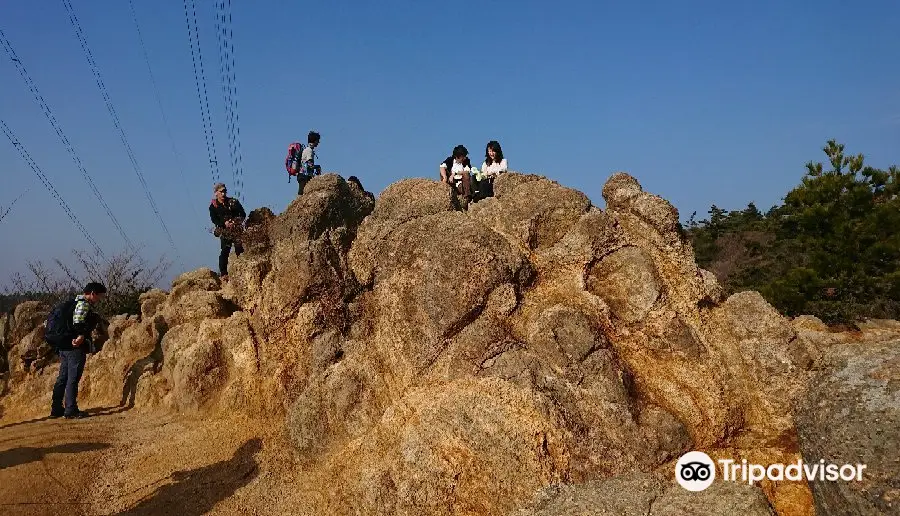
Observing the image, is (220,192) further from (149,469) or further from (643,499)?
(643,499)

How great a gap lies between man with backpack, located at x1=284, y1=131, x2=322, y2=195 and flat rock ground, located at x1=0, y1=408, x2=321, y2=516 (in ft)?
21.3

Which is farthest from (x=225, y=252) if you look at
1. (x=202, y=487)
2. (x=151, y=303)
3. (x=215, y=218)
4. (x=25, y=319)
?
(x=202, y=487)

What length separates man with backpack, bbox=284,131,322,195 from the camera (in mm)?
15023

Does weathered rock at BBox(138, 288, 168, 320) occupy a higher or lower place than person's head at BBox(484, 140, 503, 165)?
lower

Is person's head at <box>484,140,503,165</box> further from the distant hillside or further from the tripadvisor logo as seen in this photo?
the distant hillside

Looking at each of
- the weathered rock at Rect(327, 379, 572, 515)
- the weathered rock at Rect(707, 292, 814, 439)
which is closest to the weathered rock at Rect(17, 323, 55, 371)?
the weathered rock at Rect(327, 379, 572, 515)

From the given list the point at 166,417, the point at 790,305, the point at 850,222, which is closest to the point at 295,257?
the point at 166,417

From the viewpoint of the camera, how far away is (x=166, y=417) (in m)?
12.4

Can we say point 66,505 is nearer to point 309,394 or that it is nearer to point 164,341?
point 309,394

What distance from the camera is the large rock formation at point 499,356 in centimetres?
780

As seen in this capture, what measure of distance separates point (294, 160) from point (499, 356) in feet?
29.5

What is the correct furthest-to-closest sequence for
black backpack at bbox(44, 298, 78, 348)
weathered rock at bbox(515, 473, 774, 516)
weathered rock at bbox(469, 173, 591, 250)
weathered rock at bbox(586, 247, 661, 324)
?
black backpack at bbox(44, 298, 78, 348)
weathered rock at bbox(469, 173, 591, 250)
weathered rock at bbox(586, 247, 661, 324)
weathered rock at bbox(515, 473, 774, 516)

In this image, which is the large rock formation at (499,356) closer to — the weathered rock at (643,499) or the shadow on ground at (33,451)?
the weathered rock at (643,499)

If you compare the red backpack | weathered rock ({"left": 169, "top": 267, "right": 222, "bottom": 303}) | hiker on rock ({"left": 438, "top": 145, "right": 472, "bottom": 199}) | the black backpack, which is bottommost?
the black backpack
